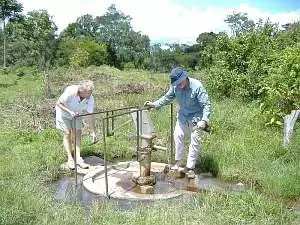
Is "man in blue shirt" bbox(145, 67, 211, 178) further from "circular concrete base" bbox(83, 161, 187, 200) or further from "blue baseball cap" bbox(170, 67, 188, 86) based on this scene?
"circular concrete base" bbox(83, 161, 187, 200)

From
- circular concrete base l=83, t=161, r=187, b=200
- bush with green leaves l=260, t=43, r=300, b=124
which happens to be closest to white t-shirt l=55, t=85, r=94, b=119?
circular concrete base l=83, t=161, r=187, b=200

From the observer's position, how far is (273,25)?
15.2m

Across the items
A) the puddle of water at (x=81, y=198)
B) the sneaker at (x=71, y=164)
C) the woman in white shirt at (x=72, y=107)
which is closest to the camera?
the puddle of water at (x=81, y=198)

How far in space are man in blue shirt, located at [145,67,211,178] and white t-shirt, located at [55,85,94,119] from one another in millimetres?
976

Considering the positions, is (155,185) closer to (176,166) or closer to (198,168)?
(176,166)

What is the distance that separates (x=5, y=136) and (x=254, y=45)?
784 centimetres

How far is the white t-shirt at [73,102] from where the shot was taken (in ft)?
24.5

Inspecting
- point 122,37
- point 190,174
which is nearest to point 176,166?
point 190,174

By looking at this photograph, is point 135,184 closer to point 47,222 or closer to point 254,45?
point 47,222

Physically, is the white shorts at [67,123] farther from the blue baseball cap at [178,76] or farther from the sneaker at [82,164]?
the blue baseball cap at [178,76]

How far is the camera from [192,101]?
6.94 m

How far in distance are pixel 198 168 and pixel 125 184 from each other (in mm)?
1348

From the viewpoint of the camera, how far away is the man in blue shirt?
669 cm

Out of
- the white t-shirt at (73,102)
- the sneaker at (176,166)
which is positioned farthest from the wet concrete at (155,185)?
the white t-shirt at (73,102)
